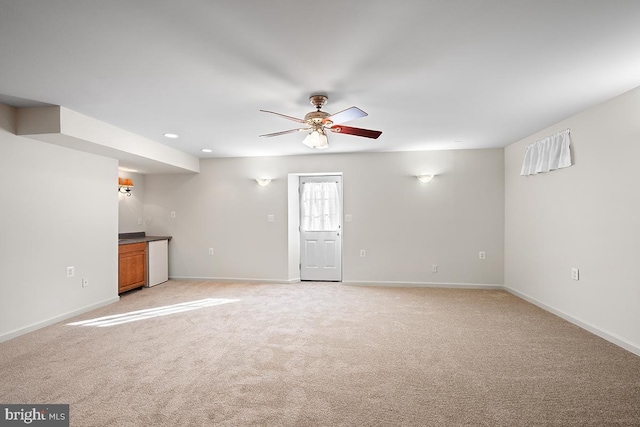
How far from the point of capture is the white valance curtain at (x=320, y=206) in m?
6.05

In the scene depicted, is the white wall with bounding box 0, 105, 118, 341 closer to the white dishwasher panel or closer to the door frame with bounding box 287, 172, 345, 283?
the white dishwasher panel

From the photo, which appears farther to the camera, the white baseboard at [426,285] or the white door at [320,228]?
the white door at [320,228]

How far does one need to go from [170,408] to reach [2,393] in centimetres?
125

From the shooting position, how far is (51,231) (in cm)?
364

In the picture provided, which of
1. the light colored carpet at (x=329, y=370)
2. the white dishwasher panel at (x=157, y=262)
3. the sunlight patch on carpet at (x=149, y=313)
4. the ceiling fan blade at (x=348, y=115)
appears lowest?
the sunlight patch on carpet at (x=149, y=313)

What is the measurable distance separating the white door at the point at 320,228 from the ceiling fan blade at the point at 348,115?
126 inches

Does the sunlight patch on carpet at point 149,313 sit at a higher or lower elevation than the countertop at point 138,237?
lower

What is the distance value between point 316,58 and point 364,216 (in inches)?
144

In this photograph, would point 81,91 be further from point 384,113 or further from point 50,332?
point 384,113

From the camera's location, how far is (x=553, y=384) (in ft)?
7.39

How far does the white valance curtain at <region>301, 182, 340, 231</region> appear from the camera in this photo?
19.8 feet

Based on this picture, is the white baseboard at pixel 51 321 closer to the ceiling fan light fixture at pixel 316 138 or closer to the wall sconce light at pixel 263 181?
the wall sconce light at pixel 263 181

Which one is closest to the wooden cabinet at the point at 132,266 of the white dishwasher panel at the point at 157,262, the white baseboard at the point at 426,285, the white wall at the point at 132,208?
the white dishwasher panel at the point at 157,262

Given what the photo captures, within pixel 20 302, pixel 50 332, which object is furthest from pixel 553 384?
pixel 20 302
